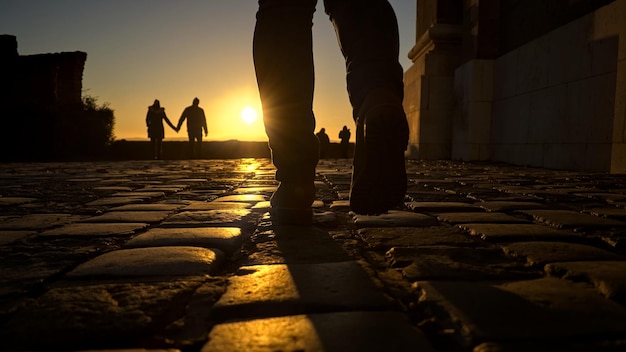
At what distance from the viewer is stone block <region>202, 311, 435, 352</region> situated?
2.54 feet

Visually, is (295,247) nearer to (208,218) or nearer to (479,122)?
(208,218)

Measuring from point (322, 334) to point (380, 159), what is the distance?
37.0 inches

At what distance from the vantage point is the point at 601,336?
81 cm

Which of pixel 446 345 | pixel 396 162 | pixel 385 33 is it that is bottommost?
pixel 446 345

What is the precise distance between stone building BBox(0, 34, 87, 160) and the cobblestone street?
14118 mm

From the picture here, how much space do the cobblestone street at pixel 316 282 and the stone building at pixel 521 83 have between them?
12.7 ft

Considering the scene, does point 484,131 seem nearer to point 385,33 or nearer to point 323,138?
point 385,33

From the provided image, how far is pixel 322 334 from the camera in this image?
82cm

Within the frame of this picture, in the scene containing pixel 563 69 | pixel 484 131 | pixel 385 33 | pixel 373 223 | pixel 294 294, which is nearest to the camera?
pixel 294 294

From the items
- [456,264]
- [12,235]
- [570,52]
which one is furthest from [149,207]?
[570,52]

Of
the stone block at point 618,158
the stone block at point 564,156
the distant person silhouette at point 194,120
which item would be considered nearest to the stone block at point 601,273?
the stone block at point 618,158

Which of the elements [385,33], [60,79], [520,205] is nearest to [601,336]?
[385,33]

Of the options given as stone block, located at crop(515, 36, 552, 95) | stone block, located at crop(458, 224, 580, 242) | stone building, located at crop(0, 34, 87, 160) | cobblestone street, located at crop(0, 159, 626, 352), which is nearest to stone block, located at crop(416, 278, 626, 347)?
cobblestone street, located at crop(0, 159, 626, 352)

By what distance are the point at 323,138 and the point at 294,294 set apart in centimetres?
1710
